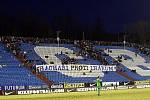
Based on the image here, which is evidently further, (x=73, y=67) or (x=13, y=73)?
(x=73, y=67)

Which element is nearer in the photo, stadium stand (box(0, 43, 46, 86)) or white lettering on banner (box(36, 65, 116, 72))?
stadium stand (box(0, 43, 46, 86))

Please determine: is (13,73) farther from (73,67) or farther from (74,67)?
(74,67)

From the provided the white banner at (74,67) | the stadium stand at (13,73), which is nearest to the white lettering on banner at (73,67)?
the white banner at (74,67)

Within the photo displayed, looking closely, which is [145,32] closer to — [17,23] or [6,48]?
[17,23]

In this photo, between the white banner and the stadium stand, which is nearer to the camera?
the stadium stand

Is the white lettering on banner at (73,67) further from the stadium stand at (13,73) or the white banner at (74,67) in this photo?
the stadium stand at (13,73)

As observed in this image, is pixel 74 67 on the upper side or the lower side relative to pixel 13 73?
upper

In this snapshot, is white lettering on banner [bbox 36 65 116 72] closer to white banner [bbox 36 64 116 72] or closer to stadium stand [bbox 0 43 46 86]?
white banner [bbox 36 64 116 72]

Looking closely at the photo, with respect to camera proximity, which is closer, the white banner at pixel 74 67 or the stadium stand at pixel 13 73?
the stadium stand at pixel 13 73

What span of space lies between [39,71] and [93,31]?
1934 inches

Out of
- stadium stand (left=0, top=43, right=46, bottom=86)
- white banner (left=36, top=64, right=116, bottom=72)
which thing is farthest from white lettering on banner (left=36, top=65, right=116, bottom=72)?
stadium stand (left=0, top=43, right=46, bottom=86)

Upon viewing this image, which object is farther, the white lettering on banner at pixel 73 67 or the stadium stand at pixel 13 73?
the white lettering on banner at pixel 73 67

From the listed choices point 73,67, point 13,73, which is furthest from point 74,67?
point 13,73

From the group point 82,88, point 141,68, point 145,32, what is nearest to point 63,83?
point 82,88
